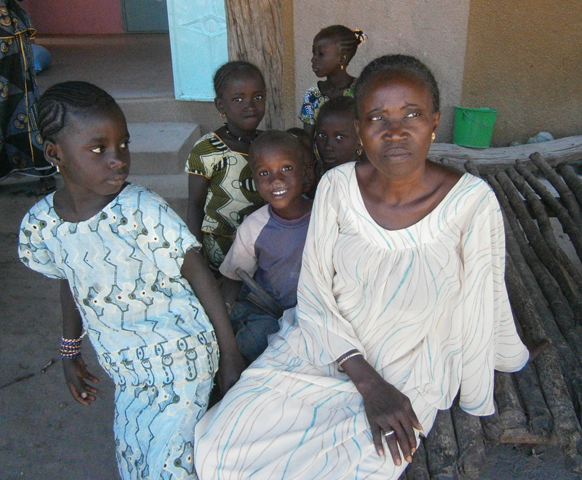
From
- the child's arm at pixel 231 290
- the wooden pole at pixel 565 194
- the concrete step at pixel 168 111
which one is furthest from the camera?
the concrete step at pixel 168 111

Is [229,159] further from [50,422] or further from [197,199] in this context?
[50,422]

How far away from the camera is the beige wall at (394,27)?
17.0 feet

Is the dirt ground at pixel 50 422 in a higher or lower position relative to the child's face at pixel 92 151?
lower

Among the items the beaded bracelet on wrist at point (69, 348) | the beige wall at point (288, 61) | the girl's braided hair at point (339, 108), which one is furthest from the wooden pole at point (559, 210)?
the beaded bracelet on wrist at point (69, 348)

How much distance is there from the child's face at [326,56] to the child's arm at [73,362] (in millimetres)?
2029

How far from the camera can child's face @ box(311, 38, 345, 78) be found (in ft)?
10.3

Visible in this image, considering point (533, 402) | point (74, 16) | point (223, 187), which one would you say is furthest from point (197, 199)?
point (74, 16)

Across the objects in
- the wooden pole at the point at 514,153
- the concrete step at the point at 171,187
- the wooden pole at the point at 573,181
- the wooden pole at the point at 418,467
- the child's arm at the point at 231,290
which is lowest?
the concrete step at the point at 171,187

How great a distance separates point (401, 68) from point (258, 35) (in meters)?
1.55

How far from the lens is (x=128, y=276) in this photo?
5.67ft

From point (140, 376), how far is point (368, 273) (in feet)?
2.78

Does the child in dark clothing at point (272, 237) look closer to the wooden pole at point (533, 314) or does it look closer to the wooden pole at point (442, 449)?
the wooden pole at point (442, 449)

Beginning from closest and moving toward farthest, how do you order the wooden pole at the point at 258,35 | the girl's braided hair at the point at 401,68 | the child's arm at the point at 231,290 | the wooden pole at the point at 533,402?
the girl's braided hair at the point at 401,68 < the wooden pole at the point at 533,402 < the child's arm at the point at 231,290 < the wooden pole at the point at 258,35

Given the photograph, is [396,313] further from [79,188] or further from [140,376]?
[79,188]
